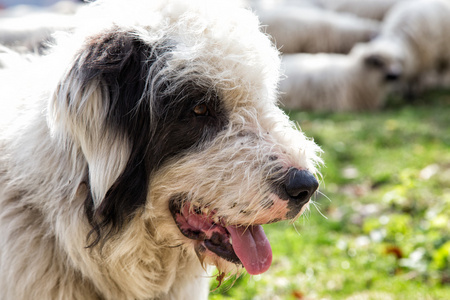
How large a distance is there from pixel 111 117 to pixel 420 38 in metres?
8.63

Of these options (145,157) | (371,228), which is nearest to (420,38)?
(371,228)

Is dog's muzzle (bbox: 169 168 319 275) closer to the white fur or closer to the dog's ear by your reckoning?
the dog's ear

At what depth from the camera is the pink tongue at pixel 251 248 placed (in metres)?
2.40

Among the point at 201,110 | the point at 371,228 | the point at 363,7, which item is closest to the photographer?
the point at 201,110

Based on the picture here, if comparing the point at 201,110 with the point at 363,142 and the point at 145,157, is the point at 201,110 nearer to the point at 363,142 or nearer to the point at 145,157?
the point at 145,157

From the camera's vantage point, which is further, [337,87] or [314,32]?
[314,32]

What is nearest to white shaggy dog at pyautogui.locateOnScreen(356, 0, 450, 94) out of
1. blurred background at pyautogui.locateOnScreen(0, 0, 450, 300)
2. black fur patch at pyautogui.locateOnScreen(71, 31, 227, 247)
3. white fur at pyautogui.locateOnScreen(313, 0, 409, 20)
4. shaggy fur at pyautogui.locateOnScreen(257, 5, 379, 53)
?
blurred background at pyautogui.locateOnScreen(0, 0, 450, 300)

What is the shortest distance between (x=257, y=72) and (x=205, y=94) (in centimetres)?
28

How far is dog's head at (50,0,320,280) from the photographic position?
2172 millimetres

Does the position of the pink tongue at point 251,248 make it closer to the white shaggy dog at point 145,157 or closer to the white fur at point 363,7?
the white shaggy dog at point 145,157

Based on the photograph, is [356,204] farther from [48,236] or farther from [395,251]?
[48,236]

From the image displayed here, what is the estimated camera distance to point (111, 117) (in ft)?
7.14

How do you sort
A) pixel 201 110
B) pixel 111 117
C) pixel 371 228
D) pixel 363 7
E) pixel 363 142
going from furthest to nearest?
pixel 363 7, pixel 363 142, pixel 371 228, pixel 201 110, pixel 111 117

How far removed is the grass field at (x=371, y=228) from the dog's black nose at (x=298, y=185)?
83 cm
